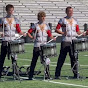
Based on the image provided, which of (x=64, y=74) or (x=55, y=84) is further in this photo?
(x=64, y=74)

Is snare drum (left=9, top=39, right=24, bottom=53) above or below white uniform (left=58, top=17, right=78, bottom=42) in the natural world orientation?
below

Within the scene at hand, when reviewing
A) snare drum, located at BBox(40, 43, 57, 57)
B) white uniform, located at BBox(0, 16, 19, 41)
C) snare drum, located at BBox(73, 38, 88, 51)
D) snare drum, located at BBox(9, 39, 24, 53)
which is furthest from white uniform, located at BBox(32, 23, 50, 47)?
snare drum, located at BBox(73, 38, 88, 51)

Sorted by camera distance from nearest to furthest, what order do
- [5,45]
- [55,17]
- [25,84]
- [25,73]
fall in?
[25,84]
[5,45]
[25,73]
[55,17]

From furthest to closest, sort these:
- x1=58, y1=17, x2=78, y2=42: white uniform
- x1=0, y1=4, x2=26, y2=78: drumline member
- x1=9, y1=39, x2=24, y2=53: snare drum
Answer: x1=58, y1=17, x2=78, y2=42: white uniform → x1=0, y1=4, x2=26, y2=78: drumline member → x1=9, y1=39, x2=24, y2=53: snare drum

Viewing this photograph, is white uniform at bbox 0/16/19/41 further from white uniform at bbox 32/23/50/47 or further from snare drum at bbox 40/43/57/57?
snare drum at bbox 40/43/57/57

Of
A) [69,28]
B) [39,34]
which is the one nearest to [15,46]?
[39,34]

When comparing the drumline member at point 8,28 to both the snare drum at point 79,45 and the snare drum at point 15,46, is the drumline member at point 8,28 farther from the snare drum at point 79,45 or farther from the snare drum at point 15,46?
the snare drum at point 79,45

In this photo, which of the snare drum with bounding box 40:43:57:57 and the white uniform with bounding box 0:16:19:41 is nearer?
the snare drum with bounding box 40:43:57:57

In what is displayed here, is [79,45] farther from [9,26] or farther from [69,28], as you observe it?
[9,26]

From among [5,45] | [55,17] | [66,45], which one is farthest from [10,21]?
[55,17]

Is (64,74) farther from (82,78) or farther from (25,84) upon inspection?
(25,84)

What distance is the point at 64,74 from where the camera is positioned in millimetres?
16344

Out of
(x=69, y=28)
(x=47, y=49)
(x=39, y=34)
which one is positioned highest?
(x=69, y=28)

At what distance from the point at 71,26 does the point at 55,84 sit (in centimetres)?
200
